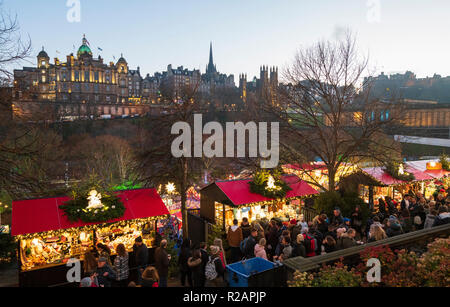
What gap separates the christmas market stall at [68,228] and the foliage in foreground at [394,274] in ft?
21.9

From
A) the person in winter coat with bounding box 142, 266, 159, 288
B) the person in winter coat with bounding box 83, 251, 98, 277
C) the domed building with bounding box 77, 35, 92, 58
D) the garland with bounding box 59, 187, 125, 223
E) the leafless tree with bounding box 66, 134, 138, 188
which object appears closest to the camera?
the person in winter coat with bounding box 142, 266, 159, 288

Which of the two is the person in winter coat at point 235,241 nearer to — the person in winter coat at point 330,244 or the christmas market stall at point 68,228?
the person in winter coat at point 330,244

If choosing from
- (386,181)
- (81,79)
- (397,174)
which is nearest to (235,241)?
(386,181)

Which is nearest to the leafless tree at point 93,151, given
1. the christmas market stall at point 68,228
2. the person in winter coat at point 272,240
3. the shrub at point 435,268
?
the christmas market stall at point 68,228

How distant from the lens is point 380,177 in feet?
52.3

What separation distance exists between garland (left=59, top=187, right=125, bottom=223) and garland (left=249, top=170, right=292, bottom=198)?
5.29 metres

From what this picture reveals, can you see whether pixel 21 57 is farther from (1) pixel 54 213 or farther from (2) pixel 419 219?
(2) pixel 419 219

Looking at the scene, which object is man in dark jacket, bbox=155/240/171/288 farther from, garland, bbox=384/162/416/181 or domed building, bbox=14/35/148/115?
domed building, bbox=14/35/148/115

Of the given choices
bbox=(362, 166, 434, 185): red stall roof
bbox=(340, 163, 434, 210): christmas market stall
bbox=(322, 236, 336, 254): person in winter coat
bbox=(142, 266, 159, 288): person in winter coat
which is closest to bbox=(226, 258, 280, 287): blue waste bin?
bbox=(142, 266, 159, 288): person in winter coat

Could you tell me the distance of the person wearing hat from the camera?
6.82m

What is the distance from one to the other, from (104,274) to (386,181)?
45.6ft

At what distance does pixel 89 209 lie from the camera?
9930 millimetres
